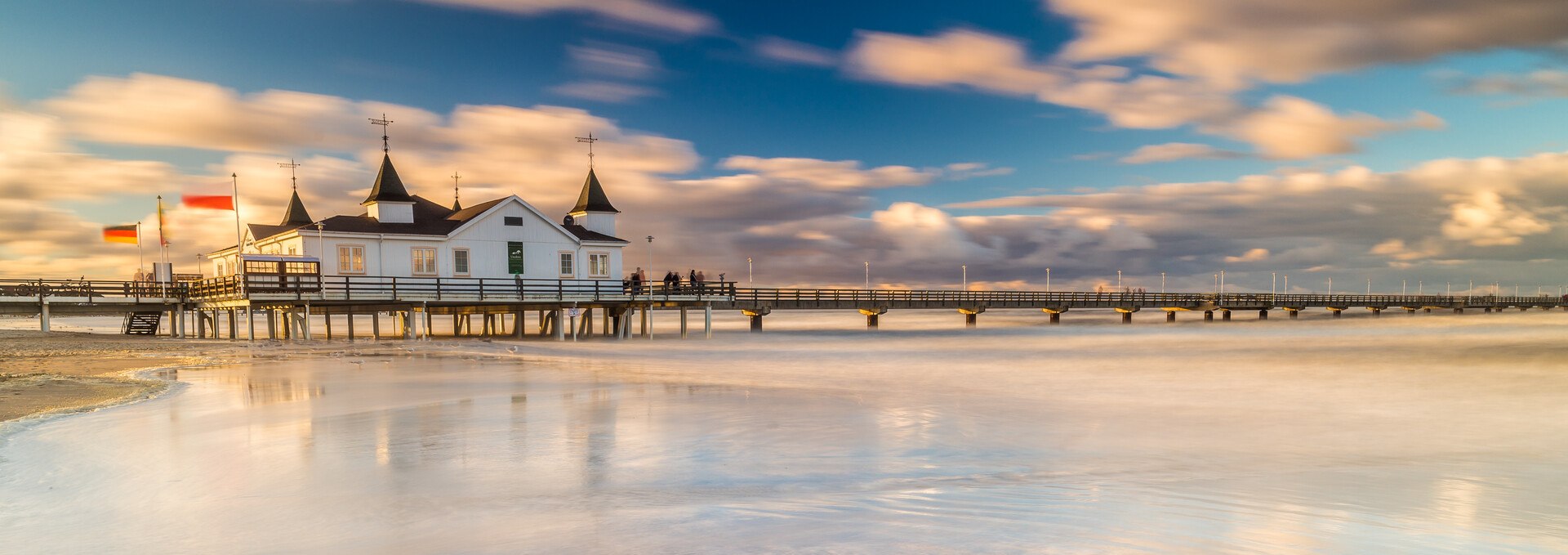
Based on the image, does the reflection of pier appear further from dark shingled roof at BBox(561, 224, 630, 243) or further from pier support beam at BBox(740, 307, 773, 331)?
dark shingled roof at BBox(561, 224, 630, 243)

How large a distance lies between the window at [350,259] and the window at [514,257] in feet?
18.6

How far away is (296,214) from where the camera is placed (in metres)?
47.3

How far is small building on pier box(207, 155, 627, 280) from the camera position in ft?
106

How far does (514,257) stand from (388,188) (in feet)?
21.8

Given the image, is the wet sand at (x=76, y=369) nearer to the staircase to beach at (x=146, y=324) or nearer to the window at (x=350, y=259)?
the staircase to beach at (x=146, y=324)

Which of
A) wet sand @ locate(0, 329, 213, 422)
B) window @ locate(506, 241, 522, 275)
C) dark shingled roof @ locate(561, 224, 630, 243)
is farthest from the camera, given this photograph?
dark shingled roof @ locate(561, 224, 630, 243)

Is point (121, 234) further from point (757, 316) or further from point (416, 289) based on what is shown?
point (757, 316)

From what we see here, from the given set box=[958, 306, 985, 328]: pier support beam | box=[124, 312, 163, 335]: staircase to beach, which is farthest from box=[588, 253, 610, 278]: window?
box=[958, 306, 985, 328]: pier support beam

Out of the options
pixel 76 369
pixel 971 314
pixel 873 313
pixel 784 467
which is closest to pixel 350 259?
pixel 76 369

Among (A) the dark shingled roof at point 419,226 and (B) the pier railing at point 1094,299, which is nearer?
(A) the dark shingled roof at point 419,226

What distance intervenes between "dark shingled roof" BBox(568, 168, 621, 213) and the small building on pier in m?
1.44

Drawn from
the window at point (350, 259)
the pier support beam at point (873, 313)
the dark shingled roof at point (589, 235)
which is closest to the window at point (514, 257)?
the dark shingled roof at point (589, 235)

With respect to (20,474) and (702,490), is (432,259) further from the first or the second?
(702,490)

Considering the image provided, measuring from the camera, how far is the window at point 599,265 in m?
38.0
